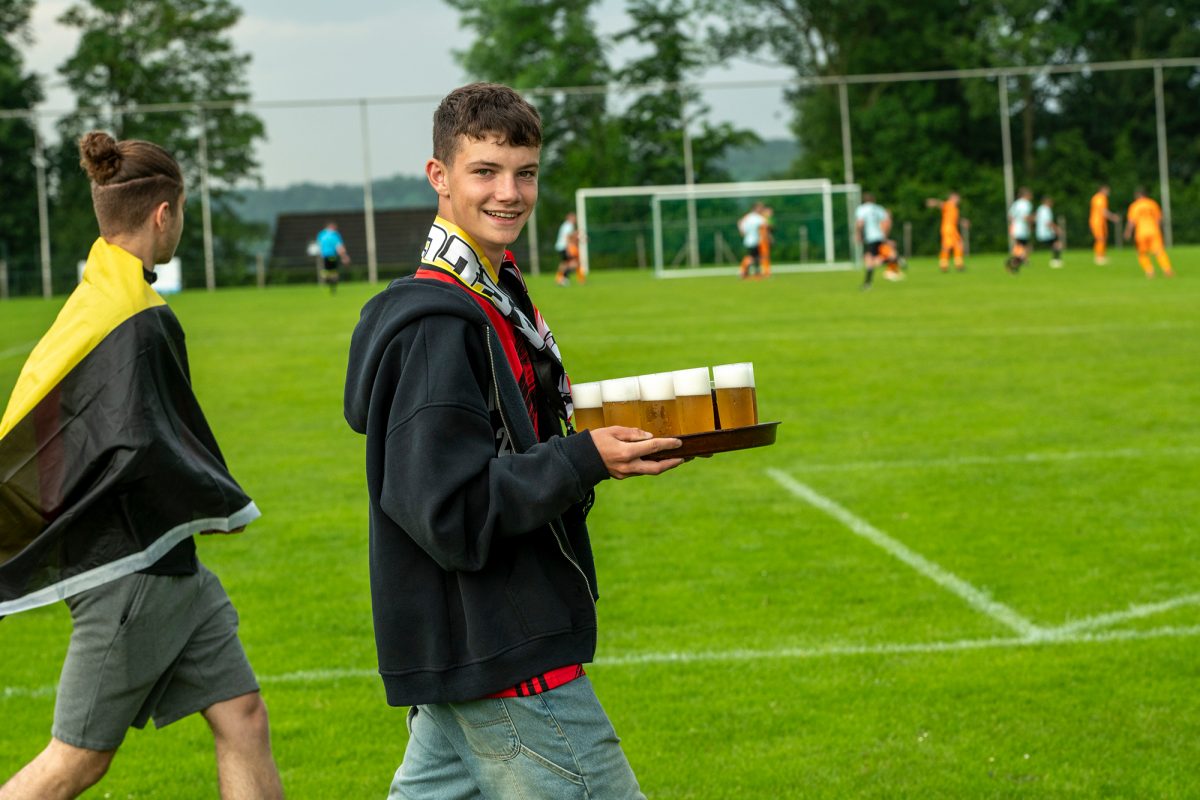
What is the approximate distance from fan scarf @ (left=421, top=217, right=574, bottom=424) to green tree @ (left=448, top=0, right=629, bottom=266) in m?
46.0

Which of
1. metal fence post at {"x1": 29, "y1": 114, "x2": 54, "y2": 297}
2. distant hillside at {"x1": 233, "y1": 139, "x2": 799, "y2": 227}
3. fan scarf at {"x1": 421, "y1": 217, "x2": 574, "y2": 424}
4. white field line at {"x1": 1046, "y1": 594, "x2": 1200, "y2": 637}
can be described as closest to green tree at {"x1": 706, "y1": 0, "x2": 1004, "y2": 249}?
distant hillside at {"x1": 233, "y1": 139, "x2": 799, "y2": 227}

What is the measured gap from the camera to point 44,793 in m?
3.99

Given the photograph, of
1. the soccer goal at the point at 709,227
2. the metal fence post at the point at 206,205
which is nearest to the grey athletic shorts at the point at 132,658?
the soccer goal at the point at 709,227

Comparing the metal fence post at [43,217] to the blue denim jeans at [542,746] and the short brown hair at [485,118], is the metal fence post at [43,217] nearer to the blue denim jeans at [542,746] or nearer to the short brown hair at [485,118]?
the short brown hair at [485,118]

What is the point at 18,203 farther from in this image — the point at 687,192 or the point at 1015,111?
the point at 1015,111

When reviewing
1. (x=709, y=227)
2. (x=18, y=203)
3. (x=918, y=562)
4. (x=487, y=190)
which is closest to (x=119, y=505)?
(x=487, y=190)

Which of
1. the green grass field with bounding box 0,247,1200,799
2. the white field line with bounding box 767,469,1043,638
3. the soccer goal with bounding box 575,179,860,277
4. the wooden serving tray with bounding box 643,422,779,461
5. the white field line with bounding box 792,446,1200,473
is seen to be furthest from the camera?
the soccer goal with bounding box 575,179,860,277

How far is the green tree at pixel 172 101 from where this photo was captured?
162 ft

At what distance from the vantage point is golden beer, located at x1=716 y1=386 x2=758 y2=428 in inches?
113

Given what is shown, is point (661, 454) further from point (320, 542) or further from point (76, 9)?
point (76, 9)

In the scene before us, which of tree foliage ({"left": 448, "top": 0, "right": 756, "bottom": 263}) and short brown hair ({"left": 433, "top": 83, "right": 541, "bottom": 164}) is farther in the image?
tree foliage ({"left": 448, "top": 0, "right": 756, "bottom": 263})

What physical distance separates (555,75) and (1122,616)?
5974 cm

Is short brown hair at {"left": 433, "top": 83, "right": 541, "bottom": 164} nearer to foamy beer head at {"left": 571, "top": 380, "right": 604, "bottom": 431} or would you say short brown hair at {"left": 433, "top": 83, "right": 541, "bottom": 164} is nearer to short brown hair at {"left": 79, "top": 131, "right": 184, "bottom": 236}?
foamy beer head at {"left": 571, "top": 380, "right": 604, "bottom": 431}

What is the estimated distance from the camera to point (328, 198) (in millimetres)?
50875
